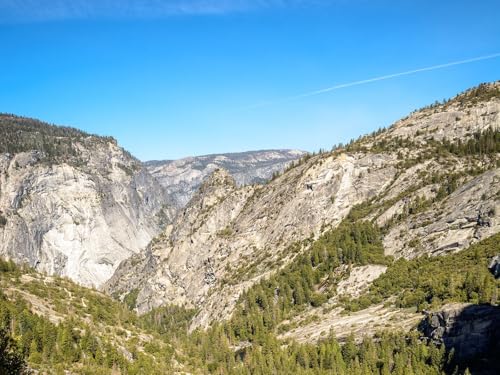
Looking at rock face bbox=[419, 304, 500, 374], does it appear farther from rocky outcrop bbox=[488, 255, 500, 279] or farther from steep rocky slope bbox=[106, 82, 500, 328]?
steep rocky slope bbox=[106, 82, 500, 328]

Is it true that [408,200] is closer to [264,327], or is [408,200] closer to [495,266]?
[495,266]

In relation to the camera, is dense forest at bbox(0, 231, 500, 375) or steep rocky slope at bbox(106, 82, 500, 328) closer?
dense forest at bbox(0, 231, 500, 375)

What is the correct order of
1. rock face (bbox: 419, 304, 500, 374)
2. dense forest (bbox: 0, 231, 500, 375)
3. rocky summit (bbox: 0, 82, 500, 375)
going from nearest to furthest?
1. dense forest (bbox: 0, 231, 500, 375)
2. rocky summit (bbox: 0, 82, 500, 375)
3. rock face (bbox: 419, 304, 500, 374)

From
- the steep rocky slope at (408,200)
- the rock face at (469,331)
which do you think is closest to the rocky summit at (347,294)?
the rock face at (469,331)

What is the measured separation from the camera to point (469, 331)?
96.6m

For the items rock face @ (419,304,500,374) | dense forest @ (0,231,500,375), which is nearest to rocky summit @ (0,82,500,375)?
rock face @ (419,304,500,374)

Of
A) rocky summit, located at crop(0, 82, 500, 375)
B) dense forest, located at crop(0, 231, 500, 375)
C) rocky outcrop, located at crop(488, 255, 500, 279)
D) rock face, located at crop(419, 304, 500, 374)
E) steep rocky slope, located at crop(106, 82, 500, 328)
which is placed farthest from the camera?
steep rocky slope, located at crop(106, 82, 500, 328)

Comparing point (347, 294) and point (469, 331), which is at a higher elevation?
point (347, 294)

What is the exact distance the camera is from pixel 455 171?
16975 centimetres

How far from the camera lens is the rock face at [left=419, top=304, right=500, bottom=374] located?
3659 inches

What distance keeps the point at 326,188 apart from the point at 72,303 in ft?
400

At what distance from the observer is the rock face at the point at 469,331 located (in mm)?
92938

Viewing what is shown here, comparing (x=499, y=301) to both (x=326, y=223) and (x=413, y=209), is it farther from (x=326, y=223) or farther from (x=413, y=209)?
(x=326, y=223)

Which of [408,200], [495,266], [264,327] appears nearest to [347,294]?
[264,327]
